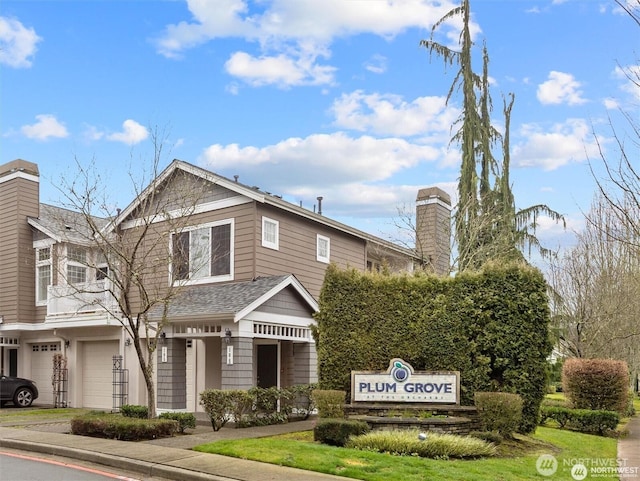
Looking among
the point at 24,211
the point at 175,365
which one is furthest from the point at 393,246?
the point at 24,211

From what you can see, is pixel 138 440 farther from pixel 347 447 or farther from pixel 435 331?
pixel 435 331

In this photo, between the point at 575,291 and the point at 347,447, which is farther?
the point at 575,291

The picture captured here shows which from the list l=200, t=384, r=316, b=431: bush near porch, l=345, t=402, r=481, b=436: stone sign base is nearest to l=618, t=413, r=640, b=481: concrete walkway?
l=345, t=402, r=481, b=436: stone sign base

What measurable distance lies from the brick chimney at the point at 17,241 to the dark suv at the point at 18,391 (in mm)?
2480

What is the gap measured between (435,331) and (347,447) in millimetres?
3872

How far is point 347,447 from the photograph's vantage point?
12430 mm

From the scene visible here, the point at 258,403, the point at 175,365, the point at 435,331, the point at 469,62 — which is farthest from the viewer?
the point at 469,62

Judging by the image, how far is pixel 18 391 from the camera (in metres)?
23.2

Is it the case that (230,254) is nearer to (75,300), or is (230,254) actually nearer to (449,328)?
(75,300)

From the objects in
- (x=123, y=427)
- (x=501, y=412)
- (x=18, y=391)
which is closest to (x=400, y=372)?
(x=501, y=412)

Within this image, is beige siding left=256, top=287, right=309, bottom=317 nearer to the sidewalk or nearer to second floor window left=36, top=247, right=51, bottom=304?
the sidewalk

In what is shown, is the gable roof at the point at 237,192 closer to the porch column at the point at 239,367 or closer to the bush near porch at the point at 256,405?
the porch column at the point at 239,367

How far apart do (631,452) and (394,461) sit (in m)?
7.10

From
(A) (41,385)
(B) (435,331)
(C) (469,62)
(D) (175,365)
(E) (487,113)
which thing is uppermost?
(C) (469,62)
